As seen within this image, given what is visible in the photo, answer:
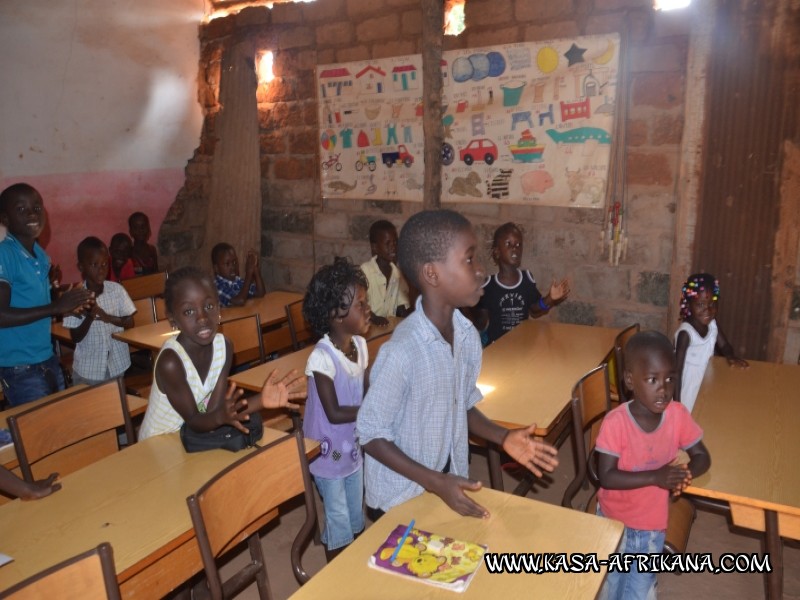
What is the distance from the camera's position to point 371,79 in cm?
538

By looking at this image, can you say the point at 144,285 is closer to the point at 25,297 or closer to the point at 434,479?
the point at 25,297

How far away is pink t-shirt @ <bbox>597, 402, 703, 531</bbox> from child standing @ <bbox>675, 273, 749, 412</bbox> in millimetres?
850

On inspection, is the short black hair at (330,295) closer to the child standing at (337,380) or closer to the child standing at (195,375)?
the child standing at (337,380)

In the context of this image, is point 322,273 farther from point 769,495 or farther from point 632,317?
point 632,317

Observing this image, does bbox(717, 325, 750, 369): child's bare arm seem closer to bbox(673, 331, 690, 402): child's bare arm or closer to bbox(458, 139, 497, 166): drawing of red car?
bbox(673, 331, 690, 402): child's bare arm

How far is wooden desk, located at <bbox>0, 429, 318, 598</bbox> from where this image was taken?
1738mm

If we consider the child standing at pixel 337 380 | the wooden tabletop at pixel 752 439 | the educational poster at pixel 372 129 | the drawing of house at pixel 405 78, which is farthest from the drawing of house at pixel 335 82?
the wooden tabletop at pixel 752 439

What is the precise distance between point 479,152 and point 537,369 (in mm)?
2184

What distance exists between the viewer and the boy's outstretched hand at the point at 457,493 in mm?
1592

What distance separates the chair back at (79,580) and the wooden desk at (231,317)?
238 centimetres

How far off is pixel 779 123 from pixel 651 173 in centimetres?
76

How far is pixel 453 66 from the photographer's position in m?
4.91

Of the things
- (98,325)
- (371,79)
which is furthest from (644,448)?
(371,79)

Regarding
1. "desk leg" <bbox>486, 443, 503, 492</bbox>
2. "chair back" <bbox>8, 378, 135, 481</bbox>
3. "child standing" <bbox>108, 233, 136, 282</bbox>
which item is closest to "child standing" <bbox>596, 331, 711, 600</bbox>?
"desk leg" <bbox>486, 443, 503, 492</bbox>
